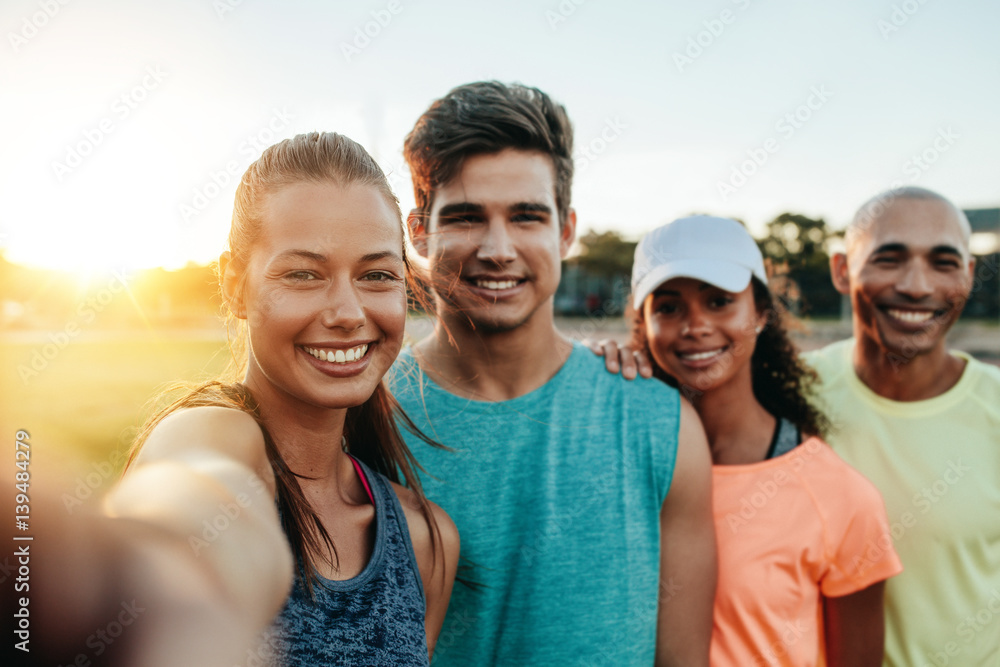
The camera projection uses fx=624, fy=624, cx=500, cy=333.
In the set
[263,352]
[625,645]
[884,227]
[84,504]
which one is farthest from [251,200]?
[884,227]

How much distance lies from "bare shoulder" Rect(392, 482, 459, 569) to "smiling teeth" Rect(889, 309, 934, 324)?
8.57 ft

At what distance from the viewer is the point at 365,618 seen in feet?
5.05

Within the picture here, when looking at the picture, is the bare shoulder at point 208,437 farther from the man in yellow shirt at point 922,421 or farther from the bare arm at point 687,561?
the man in yellow shirt at point 922,421

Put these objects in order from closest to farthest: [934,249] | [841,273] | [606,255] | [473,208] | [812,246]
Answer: [473,208] < [934,249] < [841,273] < [812,246] < [606,255]

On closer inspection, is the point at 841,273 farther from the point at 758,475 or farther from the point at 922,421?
the point at 758,475

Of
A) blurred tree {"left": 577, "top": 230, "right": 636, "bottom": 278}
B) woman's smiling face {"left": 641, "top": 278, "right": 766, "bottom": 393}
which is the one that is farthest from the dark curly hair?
blurred tree {"left": 577, "top": 230, "right": 636, "bottom": 278}

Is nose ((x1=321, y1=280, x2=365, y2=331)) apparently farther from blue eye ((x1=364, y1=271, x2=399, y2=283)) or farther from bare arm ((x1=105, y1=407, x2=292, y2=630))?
bare arm ((x1=105, y1=407, x2=292, y2=630))

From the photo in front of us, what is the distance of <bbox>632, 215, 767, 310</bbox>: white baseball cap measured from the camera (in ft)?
8.99

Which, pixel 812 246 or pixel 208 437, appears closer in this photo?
pixel 208 437

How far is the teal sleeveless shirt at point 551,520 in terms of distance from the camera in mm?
2180

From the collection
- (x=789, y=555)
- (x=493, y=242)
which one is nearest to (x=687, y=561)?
(x=789, y=555)

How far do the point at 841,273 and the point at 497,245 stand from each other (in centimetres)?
246

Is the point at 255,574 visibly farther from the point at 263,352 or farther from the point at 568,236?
the point at 568,236

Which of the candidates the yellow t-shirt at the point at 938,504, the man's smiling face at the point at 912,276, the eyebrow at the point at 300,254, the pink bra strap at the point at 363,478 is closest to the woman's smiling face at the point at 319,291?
the eyebrow at the point at 300,254
